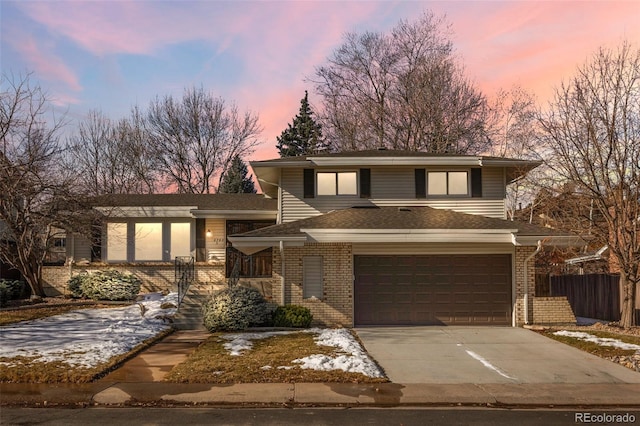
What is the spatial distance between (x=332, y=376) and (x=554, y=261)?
27453mm

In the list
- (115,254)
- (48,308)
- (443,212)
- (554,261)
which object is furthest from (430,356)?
(554,261)

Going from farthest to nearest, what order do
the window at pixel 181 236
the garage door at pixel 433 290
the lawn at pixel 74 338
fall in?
the window at pixel 181 236
the garage door at pixel 433 290
the lawn at pixel 74 338

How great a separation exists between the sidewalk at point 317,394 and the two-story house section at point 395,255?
7.19m

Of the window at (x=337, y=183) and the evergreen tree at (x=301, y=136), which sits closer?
the window at (x=337, y=183)

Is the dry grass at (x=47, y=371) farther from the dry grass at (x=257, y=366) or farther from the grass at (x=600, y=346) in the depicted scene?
the grass at (x=600, y=346)

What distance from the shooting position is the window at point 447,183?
19.8m

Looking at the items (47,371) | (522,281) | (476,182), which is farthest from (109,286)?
(522,281)

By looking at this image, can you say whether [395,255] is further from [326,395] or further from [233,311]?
[326,395]

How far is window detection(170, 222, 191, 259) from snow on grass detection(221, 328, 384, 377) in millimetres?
11423

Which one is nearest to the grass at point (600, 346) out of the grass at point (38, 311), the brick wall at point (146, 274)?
the brick wall at point (146, 274)

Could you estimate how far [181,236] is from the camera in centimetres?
2564

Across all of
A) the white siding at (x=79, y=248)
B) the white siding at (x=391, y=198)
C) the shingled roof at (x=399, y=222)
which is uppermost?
the white siding at (x=391, y=198)

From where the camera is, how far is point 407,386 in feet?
31.7

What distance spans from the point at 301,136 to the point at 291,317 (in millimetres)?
37873
